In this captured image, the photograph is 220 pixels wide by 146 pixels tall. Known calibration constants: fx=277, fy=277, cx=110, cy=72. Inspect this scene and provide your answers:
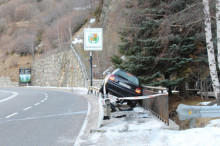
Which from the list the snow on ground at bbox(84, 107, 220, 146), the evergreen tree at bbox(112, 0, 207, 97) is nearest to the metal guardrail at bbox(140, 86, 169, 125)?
the snow on ground at bbox(84, 107, 220, 146)

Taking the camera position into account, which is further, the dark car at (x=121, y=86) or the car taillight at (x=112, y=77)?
the car taillight at (x=112, y=77)

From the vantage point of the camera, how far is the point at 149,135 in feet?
22.0

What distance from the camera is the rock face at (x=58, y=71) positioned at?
4834 centimetres

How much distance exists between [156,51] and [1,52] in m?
87.3

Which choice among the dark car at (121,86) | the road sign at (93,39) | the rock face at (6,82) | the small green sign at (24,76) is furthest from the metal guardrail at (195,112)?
the rock face at (6,82)

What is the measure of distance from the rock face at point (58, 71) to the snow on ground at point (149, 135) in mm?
35136

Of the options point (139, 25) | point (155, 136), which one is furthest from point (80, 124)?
point (139, 25)

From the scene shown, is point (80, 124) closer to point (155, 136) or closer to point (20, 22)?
point (155, 136)

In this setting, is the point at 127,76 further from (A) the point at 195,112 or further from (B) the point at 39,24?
(B) the point at 39,24

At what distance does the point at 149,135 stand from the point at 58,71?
52.8 meters

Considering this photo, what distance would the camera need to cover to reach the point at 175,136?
631 cm

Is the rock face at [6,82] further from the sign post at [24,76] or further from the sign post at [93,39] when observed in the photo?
the sign post at [93,39]

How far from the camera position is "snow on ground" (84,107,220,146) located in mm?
5824

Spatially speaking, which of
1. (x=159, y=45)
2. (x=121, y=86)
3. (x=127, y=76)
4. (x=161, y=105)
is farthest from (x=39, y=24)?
(x=161, y=105)
